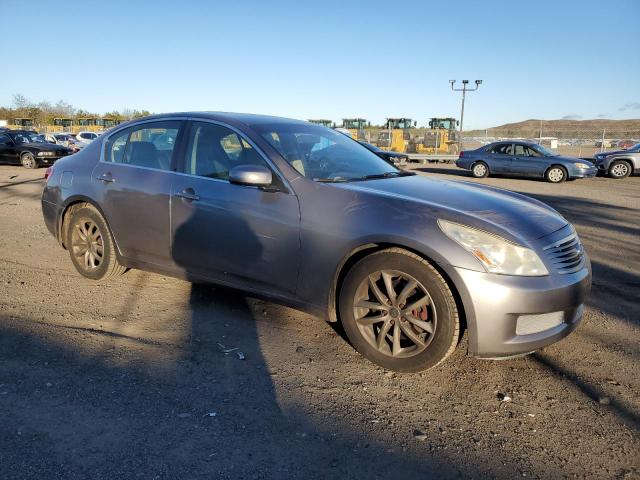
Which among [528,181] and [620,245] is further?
[528,181]

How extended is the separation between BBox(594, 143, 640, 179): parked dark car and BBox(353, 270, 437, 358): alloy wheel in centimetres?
1886

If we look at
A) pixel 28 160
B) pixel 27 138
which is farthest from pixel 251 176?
pixel 27 138

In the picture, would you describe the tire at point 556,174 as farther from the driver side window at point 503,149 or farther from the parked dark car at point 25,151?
the parked dark car at point 25,151

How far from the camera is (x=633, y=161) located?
18.1 meters

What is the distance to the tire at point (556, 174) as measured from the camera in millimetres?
16625

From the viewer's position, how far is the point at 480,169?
60.5ft

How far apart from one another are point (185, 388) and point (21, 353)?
4.13ft

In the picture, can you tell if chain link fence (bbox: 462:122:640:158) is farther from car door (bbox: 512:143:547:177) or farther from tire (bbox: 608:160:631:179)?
car door (bbox: 512:143:547:177)

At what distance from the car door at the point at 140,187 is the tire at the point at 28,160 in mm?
16814

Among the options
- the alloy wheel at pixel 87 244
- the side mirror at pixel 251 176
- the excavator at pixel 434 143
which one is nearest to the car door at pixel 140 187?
the alloy wheel at pixel 87 244

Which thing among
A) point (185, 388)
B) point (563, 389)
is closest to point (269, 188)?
point (185, 388)

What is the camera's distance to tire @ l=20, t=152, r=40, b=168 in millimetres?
18697

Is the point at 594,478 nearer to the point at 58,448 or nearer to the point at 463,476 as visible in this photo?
the point at 463,476

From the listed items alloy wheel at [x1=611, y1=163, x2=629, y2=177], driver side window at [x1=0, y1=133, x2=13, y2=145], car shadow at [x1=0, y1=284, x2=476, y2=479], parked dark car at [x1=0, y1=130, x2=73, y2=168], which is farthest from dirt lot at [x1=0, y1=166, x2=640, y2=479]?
driver side window at [x1=0, y1=133, x2=13, y2=145]
